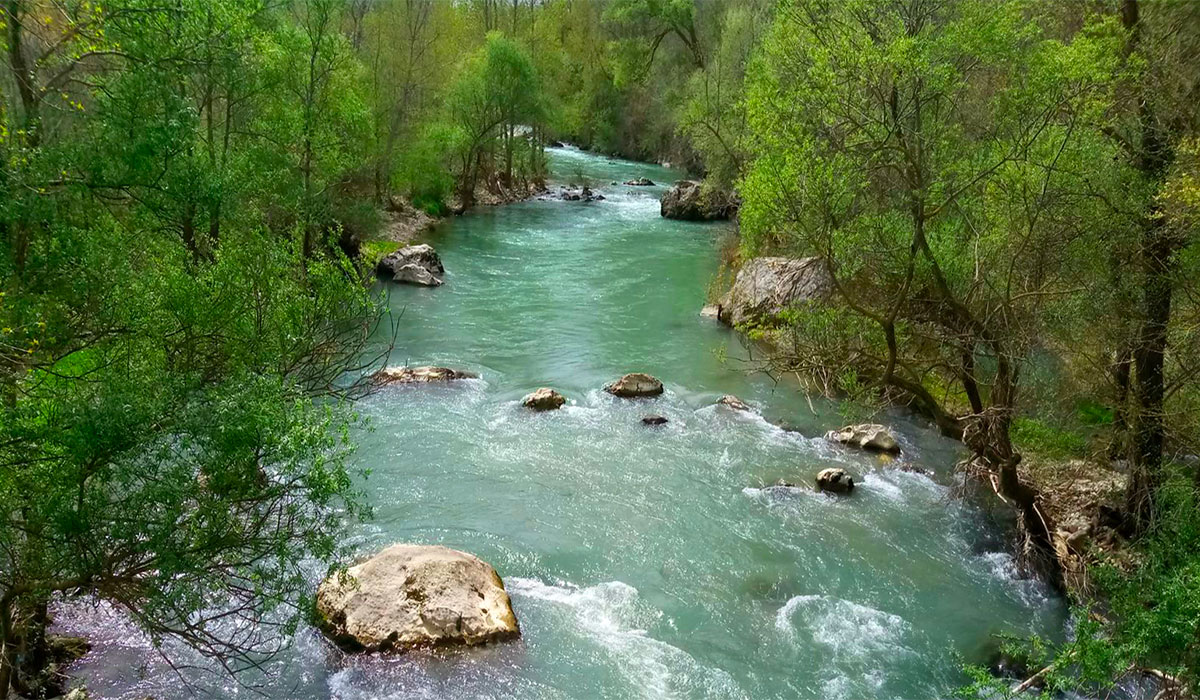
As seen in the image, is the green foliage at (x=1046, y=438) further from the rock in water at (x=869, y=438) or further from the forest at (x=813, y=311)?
the rock in water at (x=869, y=438)

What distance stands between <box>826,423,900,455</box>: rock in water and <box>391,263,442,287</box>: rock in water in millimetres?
16027

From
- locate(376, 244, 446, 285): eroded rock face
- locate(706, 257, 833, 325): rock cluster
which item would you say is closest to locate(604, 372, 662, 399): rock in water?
locate(706, 257, 833, 325): rock cluster

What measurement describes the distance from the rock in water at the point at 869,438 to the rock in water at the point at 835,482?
197cm

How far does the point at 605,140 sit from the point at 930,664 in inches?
2520

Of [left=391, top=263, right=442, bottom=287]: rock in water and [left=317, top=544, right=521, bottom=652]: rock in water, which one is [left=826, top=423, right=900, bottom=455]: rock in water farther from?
[left=391, top=263, right=442, bottom=287]: rock in water

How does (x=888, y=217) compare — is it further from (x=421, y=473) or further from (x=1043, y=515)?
(x=421, y=473)

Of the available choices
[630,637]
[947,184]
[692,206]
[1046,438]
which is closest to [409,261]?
[692,206]

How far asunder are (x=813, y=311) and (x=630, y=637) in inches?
237

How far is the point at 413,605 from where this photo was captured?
10.2 meters

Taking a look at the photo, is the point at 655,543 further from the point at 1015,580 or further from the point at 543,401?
the point at 543,401

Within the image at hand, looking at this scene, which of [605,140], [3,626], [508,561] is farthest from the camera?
[605,140]

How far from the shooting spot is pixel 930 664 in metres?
10.3

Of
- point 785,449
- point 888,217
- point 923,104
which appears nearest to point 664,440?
point 785,449

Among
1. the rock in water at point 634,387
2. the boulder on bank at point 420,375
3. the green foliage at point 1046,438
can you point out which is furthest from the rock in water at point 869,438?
the boulder on bank at point 420,375
